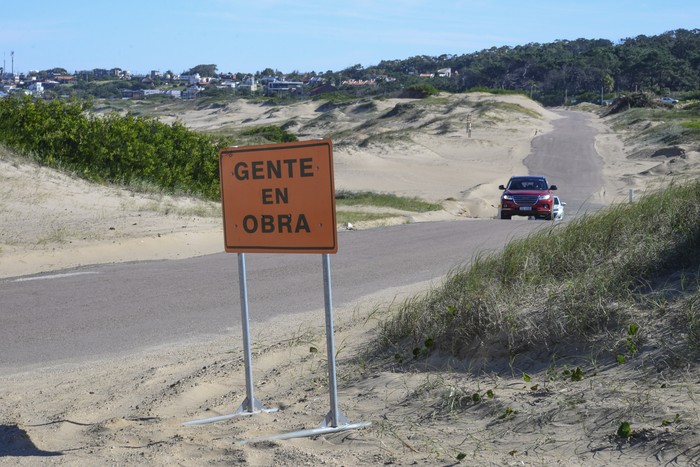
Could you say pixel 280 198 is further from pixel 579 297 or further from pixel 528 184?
pixel 528 184

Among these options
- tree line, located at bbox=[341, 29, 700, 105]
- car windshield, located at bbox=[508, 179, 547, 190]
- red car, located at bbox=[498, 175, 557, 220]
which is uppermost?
tree line, located at bbox=[341, 29, 700, 105]

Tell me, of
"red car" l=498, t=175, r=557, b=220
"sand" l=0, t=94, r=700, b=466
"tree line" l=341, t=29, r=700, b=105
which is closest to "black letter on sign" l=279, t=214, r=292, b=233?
"sand" l=0, t=94, r=700, b=466

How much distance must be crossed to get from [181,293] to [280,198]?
6.49 metres

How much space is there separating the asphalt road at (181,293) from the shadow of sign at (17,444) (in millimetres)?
2360

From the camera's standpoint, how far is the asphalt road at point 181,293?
9492 mm

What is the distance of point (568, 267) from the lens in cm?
771

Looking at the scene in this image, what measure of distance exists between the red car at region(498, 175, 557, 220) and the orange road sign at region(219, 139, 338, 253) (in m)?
21.3

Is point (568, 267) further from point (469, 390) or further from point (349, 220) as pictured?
point (349, 220)

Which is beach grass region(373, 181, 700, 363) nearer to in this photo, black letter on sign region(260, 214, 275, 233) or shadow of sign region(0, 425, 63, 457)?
black letter on sign region(260, 214, 275, 233)

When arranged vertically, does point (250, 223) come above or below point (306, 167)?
below

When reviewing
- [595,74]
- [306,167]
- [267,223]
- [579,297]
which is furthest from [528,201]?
[595,74]

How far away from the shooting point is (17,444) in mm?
5711

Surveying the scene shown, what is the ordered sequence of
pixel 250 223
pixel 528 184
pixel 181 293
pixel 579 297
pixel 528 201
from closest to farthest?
pixel 250 223 → pixel 579 297 → pixel 181 293 → pixel 528 201 → pixel 528 184

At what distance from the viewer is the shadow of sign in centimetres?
554
